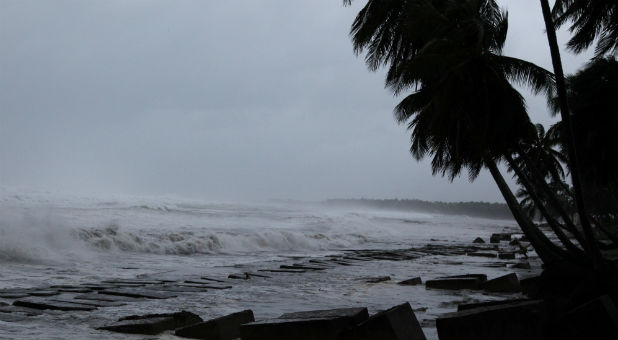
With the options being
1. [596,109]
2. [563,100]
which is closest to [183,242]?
[596,109]

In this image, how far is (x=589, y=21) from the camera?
1139 centimetres

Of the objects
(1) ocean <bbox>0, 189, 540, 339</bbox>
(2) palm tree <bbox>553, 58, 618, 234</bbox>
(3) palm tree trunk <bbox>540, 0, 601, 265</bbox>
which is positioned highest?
(2) palm tree <bbox>553, 58, 618, 234</bbox>

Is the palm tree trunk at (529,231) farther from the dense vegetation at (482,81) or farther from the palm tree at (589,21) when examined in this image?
the palm tree at (589,21)

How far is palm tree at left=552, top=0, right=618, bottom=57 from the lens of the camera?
10984 millimetres

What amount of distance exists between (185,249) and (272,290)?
9.27m

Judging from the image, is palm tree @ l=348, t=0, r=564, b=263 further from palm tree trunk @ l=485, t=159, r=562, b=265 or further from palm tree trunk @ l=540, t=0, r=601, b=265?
palm tree trunk @ l=540, t=0, r=601, b=265

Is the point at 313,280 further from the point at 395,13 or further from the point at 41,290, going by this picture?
the point at 395,13

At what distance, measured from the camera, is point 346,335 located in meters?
4.99

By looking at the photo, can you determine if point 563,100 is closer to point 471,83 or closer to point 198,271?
point 471,83

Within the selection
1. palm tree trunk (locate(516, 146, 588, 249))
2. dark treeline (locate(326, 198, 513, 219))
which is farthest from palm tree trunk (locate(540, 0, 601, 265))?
dark treeline (locate(326, 198, 513, 219))

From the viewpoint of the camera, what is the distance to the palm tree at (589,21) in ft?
36.0

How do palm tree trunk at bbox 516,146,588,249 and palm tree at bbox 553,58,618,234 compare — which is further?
palm tree at bbox 553,58,618,234

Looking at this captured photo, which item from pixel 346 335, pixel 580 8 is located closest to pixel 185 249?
pixel 580 8

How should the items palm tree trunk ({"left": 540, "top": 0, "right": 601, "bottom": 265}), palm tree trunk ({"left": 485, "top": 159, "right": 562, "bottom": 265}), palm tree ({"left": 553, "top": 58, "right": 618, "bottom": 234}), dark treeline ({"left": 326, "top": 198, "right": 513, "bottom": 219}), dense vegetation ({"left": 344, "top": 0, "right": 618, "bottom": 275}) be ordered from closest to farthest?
palm tree trunk ({"left": 540, "top": 0, "right": 601, "bottom": 265}) → dense vegetation ({"left": 344, "top": 0, "right": 618, "bottom": 275}) → palm tree trunk ({"left": 485, "top": 159, "right": 562, "bottom": 265}) → palm tree ({"left": 553, "top": 58, "right": 618, "bottom": 234}) → dark treeline ({"left": 326, "top": 198, "right": 513, "bottom": 219})
